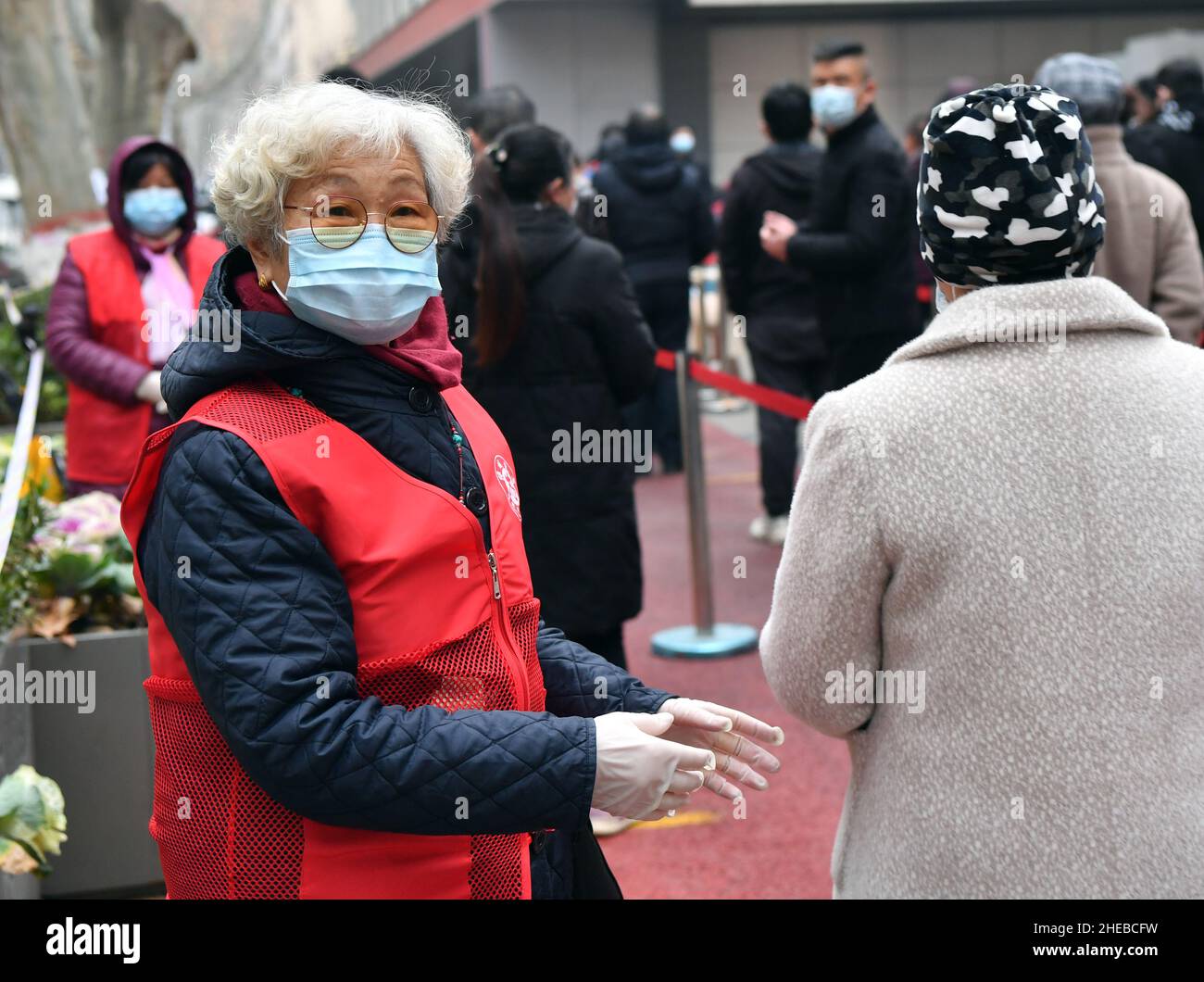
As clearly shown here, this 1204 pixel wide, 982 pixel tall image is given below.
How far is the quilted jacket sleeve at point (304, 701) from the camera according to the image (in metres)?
1.83

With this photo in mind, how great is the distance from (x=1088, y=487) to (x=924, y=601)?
0.86ft

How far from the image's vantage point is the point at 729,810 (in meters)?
5.17

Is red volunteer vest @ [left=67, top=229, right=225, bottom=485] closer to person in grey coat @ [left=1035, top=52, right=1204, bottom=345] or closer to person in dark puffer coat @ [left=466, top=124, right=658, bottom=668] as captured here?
person in dark puffer coat @ [left=466, top=124, right=658, bottom=668]

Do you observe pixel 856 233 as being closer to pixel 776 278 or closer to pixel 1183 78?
pixel 776 278

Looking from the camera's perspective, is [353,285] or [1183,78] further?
[1183,78]

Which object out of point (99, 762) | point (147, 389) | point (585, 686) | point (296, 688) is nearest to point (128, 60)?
point (147, 389)

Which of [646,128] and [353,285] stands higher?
[646,128]

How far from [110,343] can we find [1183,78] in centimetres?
576

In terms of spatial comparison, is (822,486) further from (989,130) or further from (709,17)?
(709,17)

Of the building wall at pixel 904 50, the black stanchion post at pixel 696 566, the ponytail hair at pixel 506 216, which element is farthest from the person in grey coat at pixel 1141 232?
the building wall at pixel 904 50

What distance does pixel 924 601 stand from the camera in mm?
2086

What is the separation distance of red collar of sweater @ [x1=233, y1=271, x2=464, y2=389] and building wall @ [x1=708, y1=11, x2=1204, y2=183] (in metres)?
23.0

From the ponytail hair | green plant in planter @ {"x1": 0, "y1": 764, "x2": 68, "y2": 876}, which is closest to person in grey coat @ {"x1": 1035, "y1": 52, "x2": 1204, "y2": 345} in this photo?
the ponytail hair

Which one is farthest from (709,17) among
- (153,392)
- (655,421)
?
(153,392)
